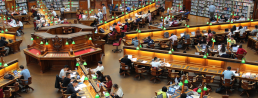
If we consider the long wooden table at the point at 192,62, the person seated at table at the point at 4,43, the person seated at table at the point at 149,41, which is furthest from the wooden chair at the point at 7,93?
the person seated at table at the point at 149,41

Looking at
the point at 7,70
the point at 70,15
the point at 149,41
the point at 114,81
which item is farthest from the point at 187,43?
the point at 70,15

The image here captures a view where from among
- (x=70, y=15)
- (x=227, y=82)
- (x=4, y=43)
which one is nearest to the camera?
(x=227, y=82)

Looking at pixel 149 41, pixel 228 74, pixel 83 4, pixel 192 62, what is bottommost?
pixel 228 74

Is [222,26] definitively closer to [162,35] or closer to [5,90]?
[162,35]

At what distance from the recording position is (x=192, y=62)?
38.1ft

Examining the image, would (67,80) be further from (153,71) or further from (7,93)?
(153,71)

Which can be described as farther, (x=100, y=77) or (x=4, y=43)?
(x=4, y=43)

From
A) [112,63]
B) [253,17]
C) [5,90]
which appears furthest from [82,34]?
[253,17]

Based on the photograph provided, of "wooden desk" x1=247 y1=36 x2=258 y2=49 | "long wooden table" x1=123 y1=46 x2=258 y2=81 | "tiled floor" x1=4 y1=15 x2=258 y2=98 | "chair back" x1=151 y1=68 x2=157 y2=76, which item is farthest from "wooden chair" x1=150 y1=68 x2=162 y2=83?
"wooden desk" x1=247 y1=36 x2=258 y2=49

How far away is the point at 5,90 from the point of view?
9461mm

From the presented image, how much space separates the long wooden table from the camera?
34.9ft

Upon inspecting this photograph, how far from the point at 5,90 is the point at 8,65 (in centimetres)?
190

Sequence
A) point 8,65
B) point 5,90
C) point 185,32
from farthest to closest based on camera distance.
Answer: point 185,32 < point 8,65 < point 5,90

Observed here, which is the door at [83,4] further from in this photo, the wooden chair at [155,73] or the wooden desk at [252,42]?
the wooden chair at [155,73]
